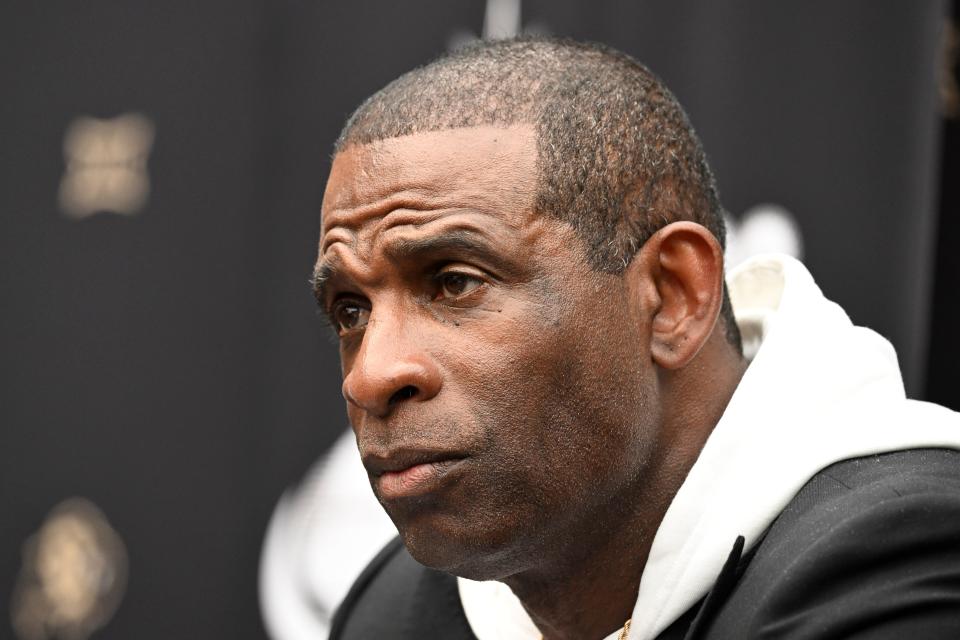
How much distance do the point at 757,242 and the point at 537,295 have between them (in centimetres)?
110

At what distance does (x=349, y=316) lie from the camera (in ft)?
5.06

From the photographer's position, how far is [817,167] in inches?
94.0

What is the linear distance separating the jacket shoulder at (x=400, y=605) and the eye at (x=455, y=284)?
0.57 metres

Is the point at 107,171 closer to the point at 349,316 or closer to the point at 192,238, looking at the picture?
the point at 192,238

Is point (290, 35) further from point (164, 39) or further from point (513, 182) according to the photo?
point (513, 182)

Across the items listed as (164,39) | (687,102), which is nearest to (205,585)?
(164,39)

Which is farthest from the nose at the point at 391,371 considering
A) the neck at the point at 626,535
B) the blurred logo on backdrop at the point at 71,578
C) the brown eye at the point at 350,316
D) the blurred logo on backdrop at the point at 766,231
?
the blurred logo on backdrop at the point at 71,578

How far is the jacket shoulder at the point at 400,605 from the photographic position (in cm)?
179

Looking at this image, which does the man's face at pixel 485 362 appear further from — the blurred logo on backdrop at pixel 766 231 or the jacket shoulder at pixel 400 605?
the blurred logo on backdrop at pixel 766 231

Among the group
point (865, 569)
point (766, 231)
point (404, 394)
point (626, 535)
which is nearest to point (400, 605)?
point (626, 535)

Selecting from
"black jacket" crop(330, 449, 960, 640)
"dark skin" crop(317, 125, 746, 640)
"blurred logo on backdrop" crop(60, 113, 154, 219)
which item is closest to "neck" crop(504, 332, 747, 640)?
"dark skin" crop(317, 125, 746, 640)

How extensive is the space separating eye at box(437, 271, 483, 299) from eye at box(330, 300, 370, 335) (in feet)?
0.44

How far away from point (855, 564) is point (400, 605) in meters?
0.83

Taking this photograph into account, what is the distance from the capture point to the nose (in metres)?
1.34
